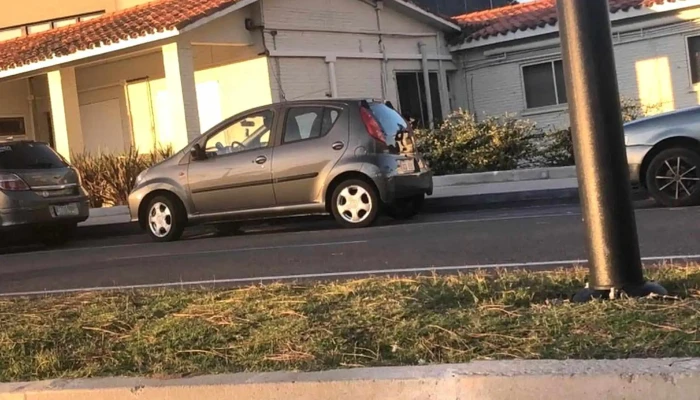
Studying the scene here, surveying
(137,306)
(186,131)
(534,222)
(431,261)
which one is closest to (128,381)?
(137,306)

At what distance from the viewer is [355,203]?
11.2 meters

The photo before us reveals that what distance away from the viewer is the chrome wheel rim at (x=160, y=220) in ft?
40.0

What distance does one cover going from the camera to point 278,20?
18.2 metres

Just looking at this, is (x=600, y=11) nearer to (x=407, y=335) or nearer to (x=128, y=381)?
(x=407, y=335)

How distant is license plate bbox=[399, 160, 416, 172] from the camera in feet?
37.1

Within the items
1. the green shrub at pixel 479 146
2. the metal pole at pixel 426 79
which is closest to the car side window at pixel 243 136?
the green shrub at pixel 479 146

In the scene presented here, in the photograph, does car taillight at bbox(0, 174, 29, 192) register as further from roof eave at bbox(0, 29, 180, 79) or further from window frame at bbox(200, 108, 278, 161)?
roof eave at bbox(0, 29, 180, 79)

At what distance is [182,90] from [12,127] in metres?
7.11

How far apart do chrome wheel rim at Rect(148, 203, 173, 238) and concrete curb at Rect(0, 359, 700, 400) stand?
777cm

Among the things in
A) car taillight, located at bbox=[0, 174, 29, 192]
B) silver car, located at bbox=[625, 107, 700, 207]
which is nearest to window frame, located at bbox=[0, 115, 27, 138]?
car taillight, located at bbox=[0, 174, 29, 192]

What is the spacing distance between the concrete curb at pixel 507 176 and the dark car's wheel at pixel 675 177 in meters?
3.40

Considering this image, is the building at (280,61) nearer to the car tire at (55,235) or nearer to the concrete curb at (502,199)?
the car tire at (55,235)

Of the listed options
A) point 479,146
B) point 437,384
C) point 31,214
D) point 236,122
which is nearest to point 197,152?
point 236,122

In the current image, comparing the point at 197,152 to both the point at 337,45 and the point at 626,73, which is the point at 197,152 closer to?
the point at 337,45
